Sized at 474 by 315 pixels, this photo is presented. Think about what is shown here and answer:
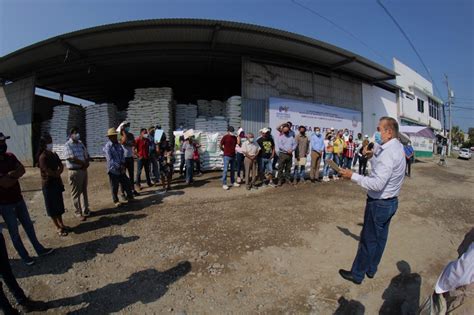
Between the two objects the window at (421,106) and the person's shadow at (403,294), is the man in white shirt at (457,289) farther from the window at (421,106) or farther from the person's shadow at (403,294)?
the window at (421,106)

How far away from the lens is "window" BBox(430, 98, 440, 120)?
2712 centimetres

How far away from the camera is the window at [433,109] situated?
89.0 feet

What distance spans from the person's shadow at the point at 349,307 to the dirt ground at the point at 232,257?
1 centimetres

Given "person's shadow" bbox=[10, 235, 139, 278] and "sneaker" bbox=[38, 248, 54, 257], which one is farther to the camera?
"sneaker" bbox=[38, 248, 54, 257]

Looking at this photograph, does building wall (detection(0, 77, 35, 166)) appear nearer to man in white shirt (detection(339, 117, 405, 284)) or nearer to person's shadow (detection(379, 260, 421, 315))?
man in white shirt (detection(339, 117, 405, 284))

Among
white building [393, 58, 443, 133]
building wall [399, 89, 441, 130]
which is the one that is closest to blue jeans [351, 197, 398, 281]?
white building [393, 58, 443, 133]

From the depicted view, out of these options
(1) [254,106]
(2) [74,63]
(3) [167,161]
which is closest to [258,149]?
(3) [167,161]

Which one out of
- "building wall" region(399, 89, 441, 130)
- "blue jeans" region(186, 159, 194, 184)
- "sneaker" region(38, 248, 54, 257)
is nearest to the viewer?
"sneaker" region(38, 248, 54, 257)

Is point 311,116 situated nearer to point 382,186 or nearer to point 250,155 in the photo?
point 250,155

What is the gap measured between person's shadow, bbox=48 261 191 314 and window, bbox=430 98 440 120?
110 ft

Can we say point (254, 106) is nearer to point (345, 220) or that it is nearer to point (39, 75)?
point (345, 220)

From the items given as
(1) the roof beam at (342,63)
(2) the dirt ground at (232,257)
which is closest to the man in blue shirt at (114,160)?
(2) the dirt ground at (232,257)

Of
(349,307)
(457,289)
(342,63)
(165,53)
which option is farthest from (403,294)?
(165,53)

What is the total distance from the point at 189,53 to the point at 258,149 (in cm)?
657
